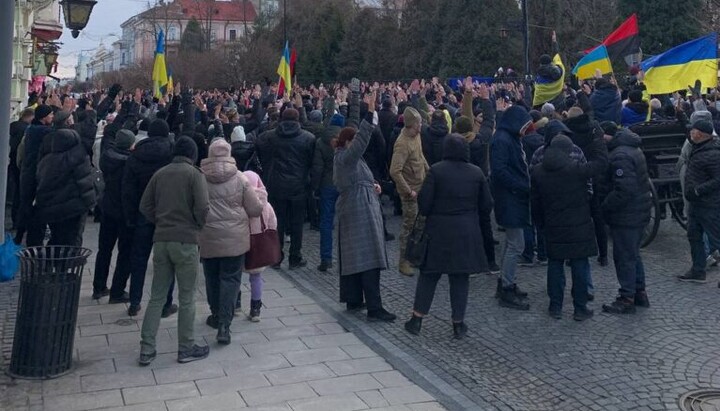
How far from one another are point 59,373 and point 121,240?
206 cm

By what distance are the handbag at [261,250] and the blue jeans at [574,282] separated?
2.67 metres

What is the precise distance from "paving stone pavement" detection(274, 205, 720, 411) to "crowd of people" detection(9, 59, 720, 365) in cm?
26

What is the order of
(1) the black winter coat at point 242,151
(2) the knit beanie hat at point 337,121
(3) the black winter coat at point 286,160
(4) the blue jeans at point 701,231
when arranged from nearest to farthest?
(4) the blue jeans at point 701,231 → (3) the black winter coat at point 286,160 → (1) the black winter coat at point 242,151 → (2) the knit beanie hat at point 337,121

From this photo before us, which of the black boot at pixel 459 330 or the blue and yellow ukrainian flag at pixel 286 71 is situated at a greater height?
the blue and yellow ukrainian flag at pixel 286 71

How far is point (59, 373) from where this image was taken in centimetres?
599

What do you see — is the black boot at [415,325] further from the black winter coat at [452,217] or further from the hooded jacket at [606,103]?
the hooded jacket at [606,103]

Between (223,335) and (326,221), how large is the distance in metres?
3.21

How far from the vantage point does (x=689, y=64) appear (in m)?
12.4

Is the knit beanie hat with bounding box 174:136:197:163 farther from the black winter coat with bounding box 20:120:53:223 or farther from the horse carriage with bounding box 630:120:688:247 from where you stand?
the horse carriage with bounding box 630:120:688:247

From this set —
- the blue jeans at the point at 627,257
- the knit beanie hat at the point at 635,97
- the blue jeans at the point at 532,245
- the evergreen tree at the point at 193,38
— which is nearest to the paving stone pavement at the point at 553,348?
the blue jeans at the point at 627,257

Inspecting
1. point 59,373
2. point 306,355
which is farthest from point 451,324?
point 59,373

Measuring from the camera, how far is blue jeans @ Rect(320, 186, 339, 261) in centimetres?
962

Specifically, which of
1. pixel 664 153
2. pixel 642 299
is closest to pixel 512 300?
pixel 642 299

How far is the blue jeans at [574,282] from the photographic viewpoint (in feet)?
24.4
